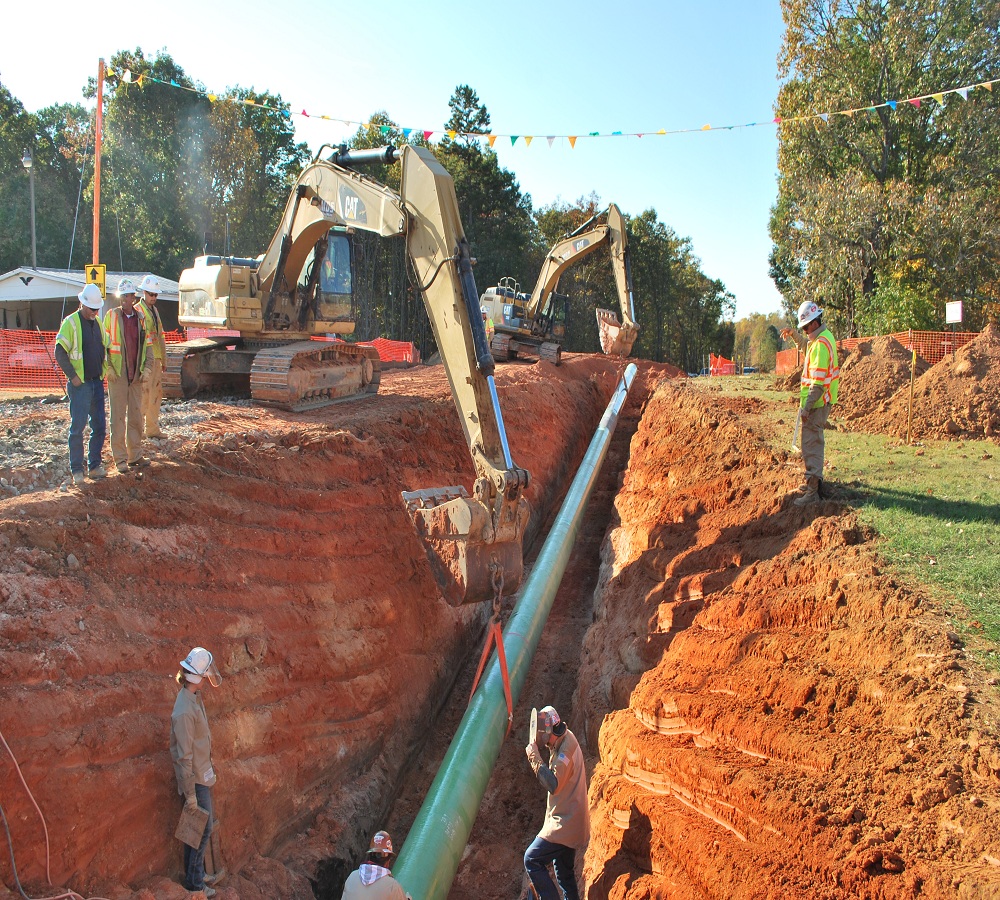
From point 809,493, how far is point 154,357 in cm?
770

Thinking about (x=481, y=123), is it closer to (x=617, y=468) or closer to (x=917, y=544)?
(x=617, y=468)

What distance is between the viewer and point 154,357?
9.01m

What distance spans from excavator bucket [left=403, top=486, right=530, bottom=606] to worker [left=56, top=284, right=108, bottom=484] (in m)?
3.38

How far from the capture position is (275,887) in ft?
20.5

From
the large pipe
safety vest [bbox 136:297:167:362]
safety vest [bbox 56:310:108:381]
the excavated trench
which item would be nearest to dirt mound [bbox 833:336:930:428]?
the excavated trench

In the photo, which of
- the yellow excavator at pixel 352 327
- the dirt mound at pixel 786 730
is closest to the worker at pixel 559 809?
the dirt mound at pixel 786 730

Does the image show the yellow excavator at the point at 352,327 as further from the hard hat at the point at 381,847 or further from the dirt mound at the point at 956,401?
the dirt mound at the point at 956,401

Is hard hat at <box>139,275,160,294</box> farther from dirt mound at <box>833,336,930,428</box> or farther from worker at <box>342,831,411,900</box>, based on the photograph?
dirt mound at <box>833,336,930,428</box>

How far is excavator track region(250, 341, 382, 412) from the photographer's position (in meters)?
12.2

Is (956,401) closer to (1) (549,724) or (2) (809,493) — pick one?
(2) (809,493)

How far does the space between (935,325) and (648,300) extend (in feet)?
98.4

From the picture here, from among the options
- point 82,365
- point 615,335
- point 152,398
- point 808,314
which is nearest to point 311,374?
point 152,398

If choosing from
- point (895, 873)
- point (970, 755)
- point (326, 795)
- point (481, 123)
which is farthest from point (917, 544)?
point (481, 123)

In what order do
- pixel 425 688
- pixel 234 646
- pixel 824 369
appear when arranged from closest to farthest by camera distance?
pixel 234 646 < pixel 824 369 < pixel 425 688
